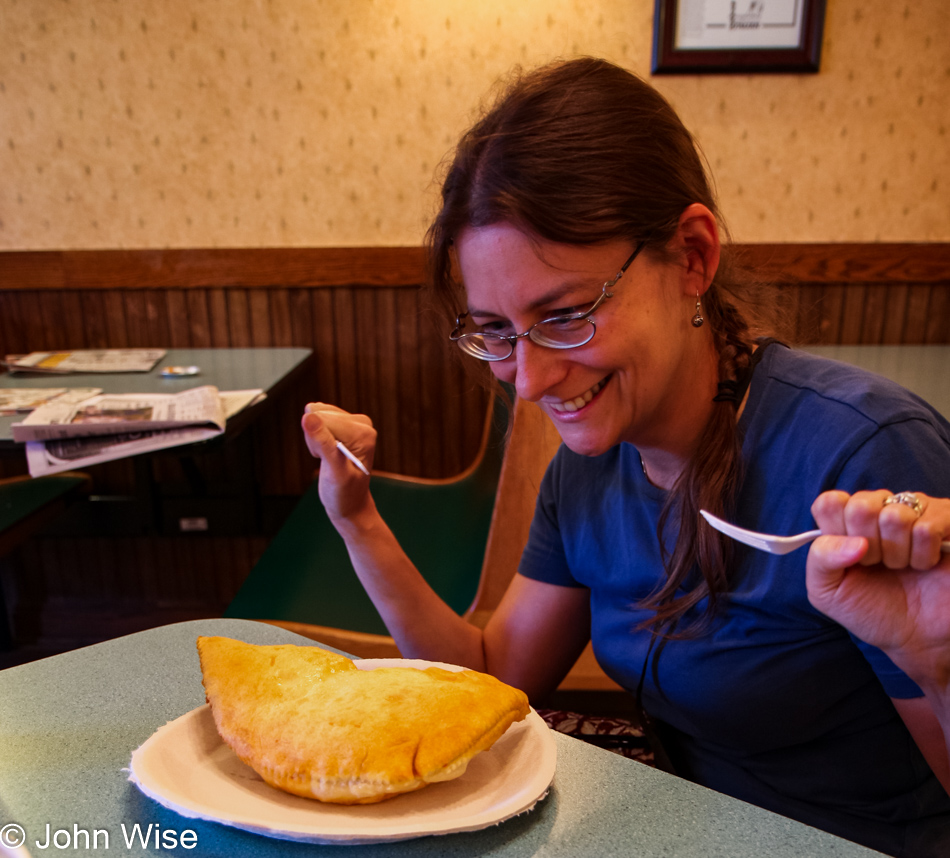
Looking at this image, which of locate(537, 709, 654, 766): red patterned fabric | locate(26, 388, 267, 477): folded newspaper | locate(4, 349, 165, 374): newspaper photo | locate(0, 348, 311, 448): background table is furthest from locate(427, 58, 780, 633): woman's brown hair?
locate(4, 349, 165, 374): newspaper photo

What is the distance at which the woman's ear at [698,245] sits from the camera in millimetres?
830

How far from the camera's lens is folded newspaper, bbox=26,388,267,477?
1433mm

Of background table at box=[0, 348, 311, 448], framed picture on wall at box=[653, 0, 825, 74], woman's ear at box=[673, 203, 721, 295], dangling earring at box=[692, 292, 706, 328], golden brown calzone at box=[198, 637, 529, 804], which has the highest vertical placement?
framed picture on wall at box=[653, 0, 825, 74]

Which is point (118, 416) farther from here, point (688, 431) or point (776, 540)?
point (776, 540)

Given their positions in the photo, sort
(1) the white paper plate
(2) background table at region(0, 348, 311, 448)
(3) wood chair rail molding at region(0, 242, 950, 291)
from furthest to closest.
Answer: (3) wood chair rail molding at region(0, 242, 950, 291) → (2) background table at region(0, 348, 311, 448) → (1) the white paper plate

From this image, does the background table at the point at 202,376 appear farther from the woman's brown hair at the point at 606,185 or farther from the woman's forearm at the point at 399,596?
the woman's brown hair at the point at 606,185

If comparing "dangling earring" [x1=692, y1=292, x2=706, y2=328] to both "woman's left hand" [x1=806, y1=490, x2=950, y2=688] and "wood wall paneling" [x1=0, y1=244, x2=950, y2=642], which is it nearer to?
"woman's left hand" [x1=806, y1=490, x2=950, y2=688]

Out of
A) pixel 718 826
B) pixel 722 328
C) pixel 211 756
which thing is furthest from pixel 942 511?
pixel 211 756

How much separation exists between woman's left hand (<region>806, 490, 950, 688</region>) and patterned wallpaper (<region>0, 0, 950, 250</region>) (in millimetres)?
2133

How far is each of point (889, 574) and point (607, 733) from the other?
52 centimetres

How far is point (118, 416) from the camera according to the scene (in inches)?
61.6

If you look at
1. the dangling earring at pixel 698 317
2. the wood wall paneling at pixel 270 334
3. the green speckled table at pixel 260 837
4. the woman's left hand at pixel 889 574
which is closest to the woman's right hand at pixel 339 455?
the green speckled table at pixel 260 837

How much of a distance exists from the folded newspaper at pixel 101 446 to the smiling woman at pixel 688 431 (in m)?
0.82

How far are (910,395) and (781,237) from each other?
190cm
